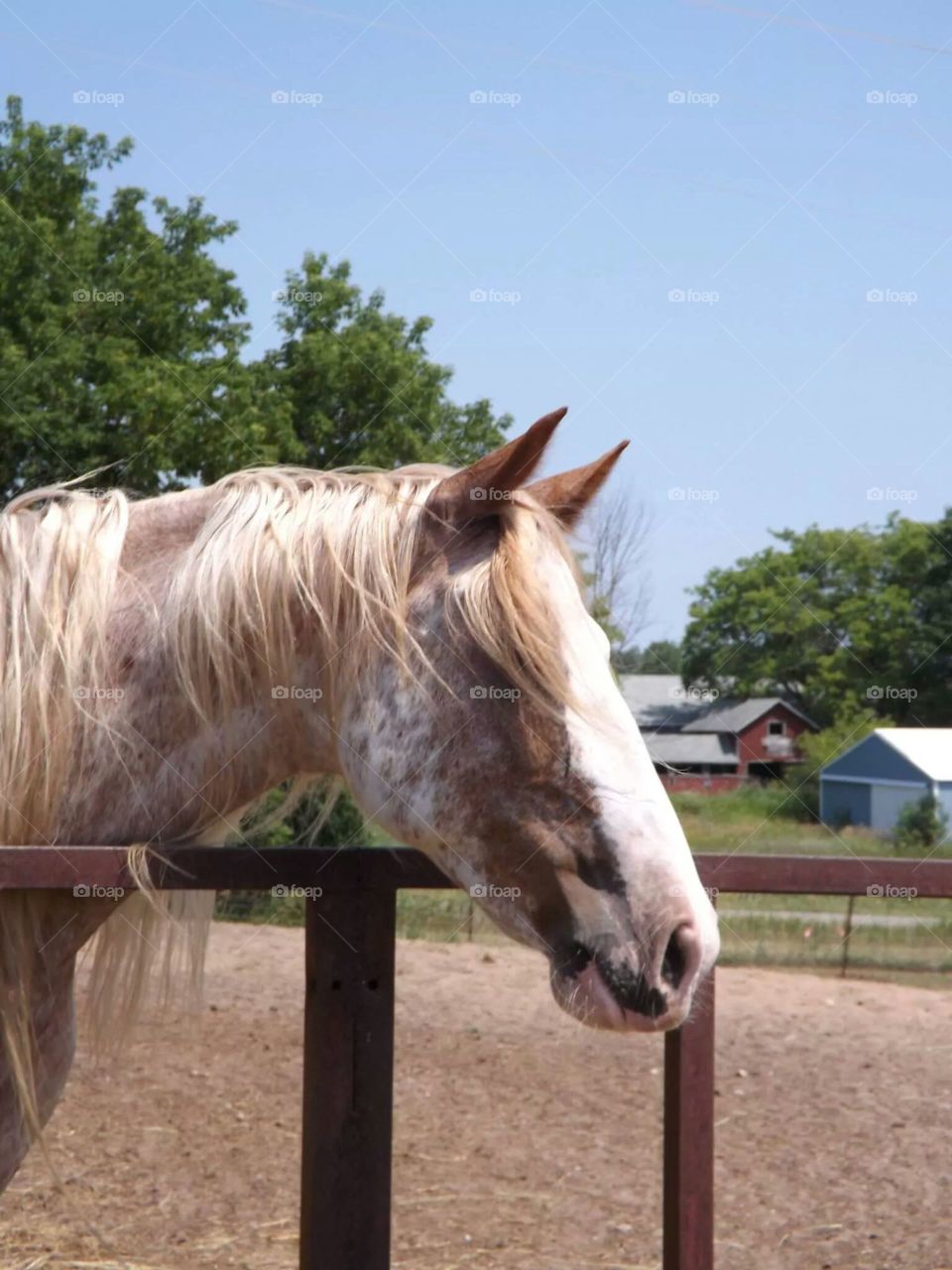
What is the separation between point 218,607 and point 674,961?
88 centimetres

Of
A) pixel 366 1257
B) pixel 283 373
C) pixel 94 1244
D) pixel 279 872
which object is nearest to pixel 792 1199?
pixel 94 1244

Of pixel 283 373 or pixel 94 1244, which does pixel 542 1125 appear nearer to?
pixel 94 1244

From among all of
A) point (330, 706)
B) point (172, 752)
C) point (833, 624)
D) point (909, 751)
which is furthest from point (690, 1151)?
point (833, 624)

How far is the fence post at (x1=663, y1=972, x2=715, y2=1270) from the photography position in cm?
207

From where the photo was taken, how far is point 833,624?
156 ft

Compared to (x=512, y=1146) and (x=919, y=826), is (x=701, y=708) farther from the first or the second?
(x=512, y=1146)

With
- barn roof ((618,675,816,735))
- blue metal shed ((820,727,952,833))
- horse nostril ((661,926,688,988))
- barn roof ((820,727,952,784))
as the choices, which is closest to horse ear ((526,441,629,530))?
horse nostril ((661,926,688,988))

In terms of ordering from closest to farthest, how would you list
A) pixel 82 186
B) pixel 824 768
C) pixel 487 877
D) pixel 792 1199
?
pixel 487 877 < pixel 792 1199 < pixel 82 186 < pixel 824 768

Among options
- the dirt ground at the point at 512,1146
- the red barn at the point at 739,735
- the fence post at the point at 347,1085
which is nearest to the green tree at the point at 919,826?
the red barn at the point at 739,735

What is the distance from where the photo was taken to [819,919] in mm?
16594

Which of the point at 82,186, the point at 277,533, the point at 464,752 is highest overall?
the point at 82,186

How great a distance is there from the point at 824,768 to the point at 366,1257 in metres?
45.7

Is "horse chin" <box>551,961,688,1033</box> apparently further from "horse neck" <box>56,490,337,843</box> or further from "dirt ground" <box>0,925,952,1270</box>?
"dirt ground" <box>0,925,952,1270</box>

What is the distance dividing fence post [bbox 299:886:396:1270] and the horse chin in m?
0.49
